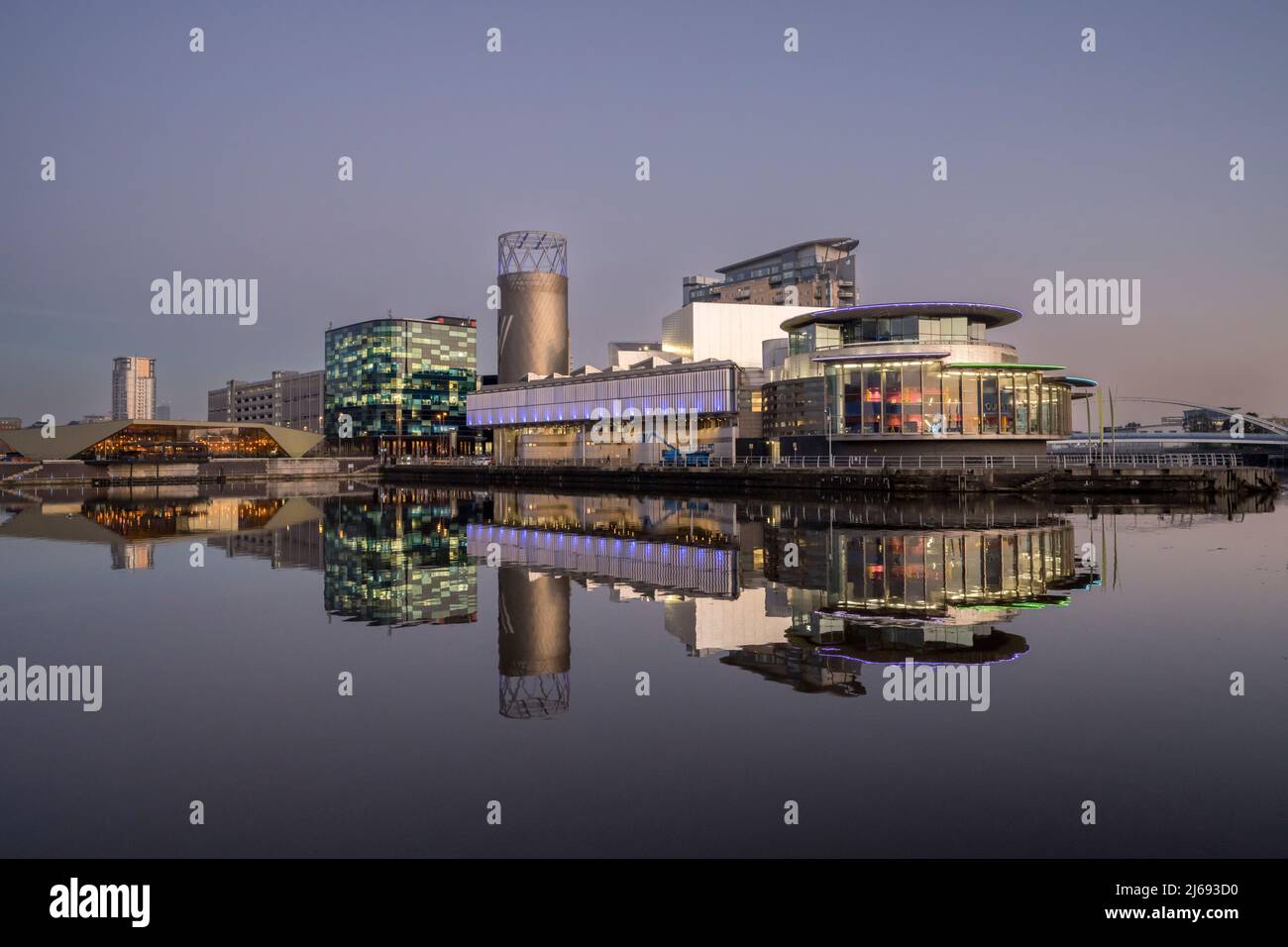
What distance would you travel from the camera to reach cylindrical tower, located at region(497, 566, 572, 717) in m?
12.4

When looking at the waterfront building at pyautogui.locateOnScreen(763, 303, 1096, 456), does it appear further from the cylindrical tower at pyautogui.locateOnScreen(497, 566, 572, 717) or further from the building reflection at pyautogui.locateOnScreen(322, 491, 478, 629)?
the cylindrical tower at pyautogui.locateOnScreen(497, 566, 572, 717)

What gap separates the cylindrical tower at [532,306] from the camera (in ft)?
483

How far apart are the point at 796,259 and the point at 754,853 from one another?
504 feet

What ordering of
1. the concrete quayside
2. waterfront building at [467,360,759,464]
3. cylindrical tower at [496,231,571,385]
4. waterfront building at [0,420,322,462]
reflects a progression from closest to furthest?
the concrete quayside < waterfront building at [467,360,759,464] < waterfront building at [0,420,322,462] < cylindrical tower at [496,231,571,385]

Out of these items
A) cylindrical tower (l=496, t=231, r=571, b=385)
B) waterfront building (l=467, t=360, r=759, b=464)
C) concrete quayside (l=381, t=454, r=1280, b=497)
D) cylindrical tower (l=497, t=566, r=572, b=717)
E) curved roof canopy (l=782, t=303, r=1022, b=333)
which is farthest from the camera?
cylindrical tower (l=496, t=231, r=571, b=385)

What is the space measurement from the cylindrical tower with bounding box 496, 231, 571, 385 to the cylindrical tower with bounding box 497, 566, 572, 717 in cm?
12483

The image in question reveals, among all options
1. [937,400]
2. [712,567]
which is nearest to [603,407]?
[937,400]

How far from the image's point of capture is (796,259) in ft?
505

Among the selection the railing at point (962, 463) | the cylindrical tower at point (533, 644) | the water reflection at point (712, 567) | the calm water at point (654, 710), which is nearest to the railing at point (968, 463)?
the railing at point (962, 463)

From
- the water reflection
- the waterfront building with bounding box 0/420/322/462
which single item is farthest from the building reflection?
the waterfront building with bounding box 0/420/322/462

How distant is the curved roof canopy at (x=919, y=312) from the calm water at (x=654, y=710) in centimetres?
5084

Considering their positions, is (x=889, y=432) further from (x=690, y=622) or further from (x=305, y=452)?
(x=305, y=452)
